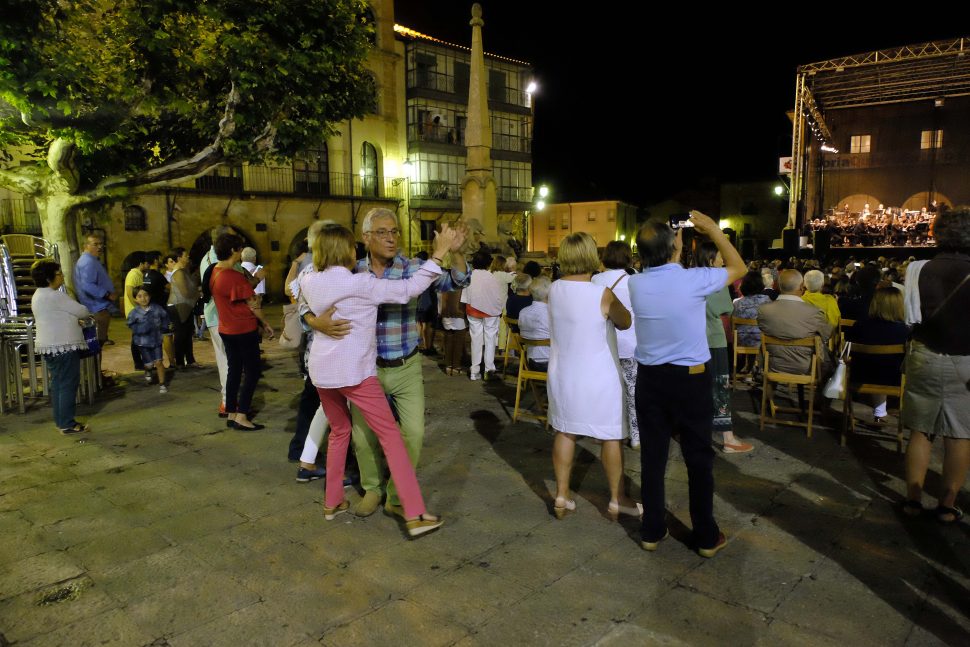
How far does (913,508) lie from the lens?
157 inches

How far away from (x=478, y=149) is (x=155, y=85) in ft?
26.6

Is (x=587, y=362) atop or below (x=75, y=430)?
atop

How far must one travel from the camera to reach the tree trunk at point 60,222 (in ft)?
29.3

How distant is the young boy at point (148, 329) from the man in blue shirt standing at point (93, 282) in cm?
40

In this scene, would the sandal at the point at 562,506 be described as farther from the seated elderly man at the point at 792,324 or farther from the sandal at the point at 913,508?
the seated elderly man at the point at 792,324

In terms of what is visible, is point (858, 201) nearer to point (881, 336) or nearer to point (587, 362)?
point (881, 336)

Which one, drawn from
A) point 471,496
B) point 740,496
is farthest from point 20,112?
point 740,496

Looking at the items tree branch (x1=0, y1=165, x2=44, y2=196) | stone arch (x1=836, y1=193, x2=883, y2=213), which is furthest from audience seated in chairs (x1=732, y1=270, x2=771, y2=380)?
stone arch (x1=836, y1=193, x2=883, y2=213)

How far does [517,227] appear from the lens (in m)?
35.1

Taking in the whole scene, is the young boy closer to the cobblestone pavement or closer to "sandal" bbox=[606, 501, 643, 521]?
the cobblestone pavement

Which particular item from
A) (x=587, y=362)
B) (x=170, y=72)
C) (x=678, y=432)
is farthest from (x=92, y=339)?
(x=678, y=432)

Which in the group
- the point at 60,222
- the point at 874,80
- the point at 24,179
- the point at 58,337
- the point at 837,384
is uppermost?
the point at 874,80

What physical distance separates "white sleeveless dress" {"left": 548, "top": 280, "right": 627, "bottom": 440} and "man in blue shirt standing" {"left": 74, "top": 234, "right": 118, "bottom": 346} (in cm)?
680

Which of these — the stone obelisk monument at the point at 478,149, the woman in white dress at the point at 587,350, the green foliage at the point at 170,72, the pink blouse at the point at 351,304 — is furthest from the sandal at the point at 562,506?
the stone obelisk monument at the point at 478,149
